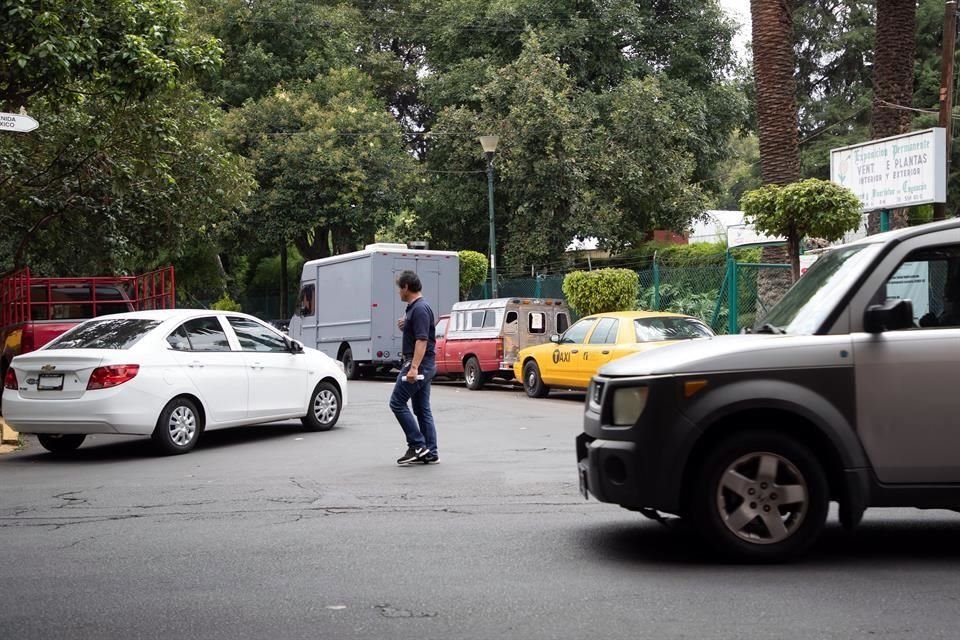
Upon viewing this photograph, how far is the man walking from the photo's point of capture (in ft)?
35.5

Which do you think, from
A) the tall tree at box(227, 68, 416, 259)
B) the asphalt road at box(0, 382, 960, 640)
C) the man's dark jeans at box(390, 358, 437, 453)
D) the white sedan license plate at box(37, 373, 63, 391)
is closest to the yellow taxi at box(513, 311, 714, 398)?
the man's dark jeans at box(390, 358, 437, 453)

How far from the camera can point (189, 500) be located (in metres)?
9.08

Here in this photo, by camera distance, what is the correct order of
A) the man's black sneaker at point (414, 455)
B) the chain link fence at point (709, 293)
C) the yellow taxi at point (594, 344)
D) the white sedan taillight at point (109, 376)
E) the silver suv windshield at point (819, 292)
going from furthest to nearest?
1. the chain link fence at point (709, 293)
2. the yellow taxi at point (594, 344)
3. the white sedan taillight at point (109, 376)
4. the man's black sneaker at point (414, 455)
5. the silver suv windshield at point (819, 292)

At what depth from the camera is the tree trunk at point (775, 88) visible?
19.3 meters

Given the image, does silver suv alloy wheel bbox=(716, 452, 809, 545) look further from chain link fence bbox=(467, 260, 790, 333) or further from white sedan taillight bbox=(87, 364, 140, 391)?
chain link fence bbox=(467, 260, 790, 333)

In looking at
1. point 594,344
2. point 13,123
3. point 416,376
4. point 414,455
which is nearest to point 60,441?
point 13,123

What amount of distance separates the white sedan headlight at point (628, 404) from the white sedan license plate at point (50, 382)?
7388 millimetres

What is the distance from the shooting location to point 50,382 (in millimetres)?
11859

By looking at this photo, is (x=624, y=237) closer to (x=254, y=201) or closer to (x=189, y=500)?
(x=254, y=201)

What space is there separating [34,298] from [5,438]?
6797 millimetres

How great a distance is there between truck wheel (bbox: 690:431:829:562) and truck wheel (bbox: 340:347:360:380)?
22468mm

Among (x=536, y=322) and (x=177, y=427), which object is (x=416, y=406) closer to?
(x=177, y=427)

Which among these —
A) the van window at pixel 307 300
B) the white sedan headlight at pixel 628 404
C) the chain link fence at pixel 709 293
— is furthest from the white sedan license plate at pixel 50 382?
the van window at pixel 307 300

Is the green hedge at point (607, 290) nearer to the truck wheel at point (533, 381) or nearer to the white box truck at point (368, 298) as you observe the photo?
the white box truck at point (368, 298)
